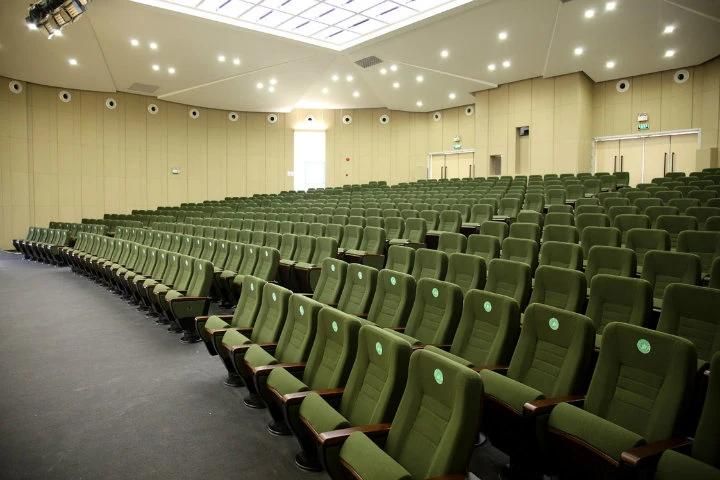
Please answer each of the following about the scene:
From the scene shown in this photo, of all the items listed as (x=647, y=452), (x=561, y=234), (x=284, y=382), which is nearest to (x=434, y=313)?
(x=284, y=382)

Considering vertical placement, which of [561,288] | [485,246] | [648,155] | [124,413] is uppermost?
[648,155]

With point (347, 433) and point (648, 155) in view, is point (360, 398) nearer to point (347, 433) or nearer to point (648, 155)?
point (347, 433)

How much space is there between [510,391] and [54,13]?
8290mm

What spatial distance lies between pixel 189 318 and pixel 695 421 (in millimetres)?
3210

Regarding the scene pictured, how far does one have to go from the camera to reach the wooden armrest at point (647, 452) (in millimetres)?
1258

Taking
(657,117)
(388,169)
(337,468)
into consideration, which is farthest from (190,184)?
(337,468)

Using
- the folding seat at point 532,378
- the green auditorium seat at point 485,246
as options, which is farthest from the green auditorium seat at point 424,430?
the green auditorium seat at point 485,246

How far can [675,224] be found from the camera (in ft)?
12.7

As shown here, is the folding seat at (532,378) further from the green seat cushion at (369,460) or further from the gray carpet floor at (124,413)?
the green seat cushion at (369,460)

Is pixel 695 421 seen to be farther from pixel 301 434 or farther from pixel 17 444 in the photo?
pixel 17 444

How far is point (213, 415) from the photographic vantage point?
95.3 inches

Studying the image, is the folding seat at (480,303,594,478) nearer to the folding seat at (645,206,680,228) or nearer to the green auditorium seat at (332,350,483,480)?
the green auditorium seat at (332,350,483,480)

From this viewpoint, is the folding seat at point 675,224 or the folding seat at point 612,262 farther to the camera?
the folding seat at point 675,224

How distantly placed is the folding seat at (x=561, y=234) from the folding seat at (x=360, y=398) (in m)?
2.49
